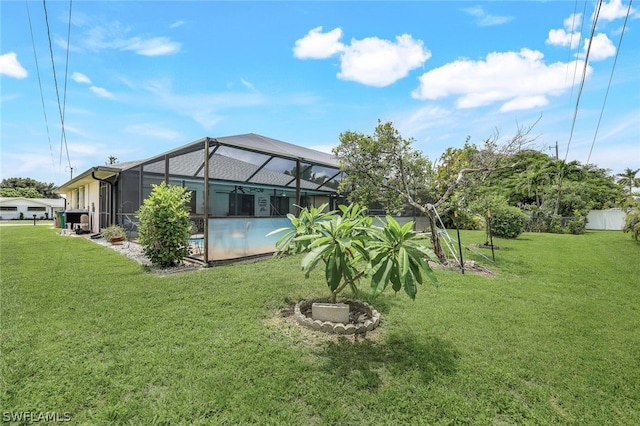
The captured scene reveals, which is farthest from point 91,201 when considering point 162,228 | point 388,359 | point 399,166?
point 388,359

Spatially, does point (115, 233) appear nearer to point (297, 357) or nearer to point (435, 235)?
point (297, 357)

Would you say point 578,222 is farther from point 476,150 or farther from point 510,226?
point 476,150

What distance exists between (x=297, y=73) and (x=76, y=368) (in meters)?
8.33

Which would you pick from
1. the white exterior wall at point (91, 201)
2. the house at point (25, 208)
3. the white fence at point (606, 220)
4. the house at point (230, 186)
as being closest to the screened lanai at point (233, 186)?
the house at point (230, 186)

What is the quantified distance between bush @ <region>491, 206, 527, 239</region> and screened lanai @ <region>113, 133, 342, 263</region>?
687 cm

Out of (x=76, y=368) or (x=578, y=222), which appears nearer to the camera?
(x=76, y=368)

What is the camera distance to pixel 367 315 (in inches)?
138

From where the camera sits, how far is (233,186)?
9094 mm

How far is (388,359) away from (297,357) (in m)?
0.85

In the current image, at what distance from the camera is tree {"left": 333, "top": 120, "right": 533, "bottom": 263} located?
6.93 m

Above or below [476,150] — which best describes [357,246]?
below

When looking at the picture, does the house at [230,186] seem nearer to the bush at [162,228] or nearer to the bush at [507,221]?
the bush at [162,228]

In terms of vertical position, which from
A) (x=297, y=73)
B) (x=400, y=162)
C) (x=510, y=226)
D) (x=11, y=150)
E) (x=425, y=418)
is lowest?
(x=425, y=418)

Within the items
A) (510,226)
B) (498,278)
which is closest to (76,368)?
(498,278)
